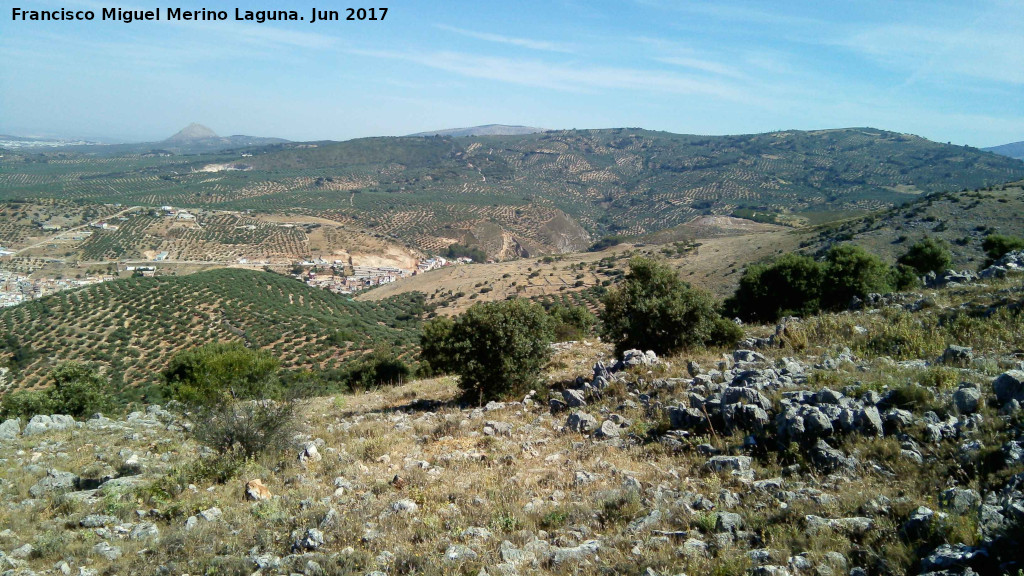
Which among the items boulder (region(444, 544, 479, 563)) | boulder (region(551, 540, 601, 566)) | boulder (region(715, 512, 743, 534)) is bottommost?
boulder (region(444, 544, 479, 563))

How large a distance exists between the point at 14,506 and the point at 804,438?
11364 mm

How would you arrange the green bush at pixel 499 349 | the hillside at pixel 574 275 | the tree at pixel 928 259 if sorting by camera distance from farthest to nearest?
the hillside at pixel 574 275 < the tree at pixel 928 259 < the green bush at pixel 499 349

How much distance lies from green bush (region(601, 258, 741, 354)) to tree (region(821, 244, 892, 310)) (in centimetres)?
1397

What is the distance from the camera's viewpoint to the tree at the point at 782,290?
1052 inches

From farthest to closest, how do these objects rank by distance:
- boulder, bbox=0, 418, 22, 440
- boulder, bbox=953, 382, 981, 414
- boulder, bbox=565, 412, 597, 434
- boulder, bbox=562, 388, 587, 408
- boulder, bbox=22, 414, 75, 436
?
boulder, bbox=22, 414, 75, 436, boulder, bbox=0, 418, 22, 440, boulder, bbox=562, 388, 587, 408, boulder, bbox=565, 412, 597, 434, boulder, bbox=953, 382, 981, 414

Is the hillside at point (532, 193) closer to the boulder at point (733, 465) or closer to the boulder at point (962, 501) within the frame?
the boulder at point (733, 465)

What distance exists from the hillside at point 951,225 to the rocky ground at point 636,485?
135 feet

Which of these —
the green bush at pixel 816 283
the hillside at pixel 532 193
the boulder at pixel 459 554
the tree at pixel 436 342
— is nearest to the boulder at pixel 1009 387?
the boulder at pixel 459 554

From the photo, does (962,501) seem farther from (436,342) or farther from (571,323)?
(571,323)

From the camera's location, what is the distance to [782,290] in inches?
1104

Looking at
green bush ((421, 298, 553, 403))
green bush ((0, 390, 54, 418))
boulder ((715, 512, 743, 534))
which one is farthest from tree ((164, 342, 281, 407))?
boulder ((715, 512, 743, 534))

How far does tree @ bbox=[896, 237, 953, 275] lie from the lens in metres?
31.0

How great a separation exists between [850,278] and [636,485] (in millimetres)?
25607

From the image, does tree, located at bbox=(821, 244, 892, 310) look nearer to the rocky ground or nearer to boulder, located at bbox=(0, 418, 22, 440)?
the rocky ground
